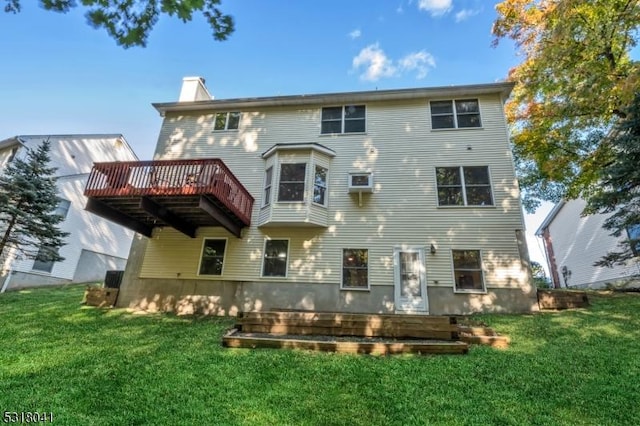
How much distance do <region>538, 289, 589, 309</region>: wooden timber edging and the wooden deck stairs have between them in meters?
4.01

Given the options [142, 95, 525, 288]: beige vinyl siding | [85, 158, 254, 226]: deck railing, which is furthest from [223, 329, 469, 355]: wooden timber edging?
[85, 158, 254, 226]: deck railing

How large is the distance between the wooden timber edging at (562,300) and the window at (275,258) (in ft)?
26.1

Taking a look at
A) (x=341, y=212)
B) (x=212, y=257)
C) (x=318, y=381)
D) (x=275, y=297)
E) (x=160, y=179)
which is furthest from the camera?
(x=212, y=257)

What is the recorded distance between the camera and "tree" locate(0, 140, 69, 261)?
37.6 feet

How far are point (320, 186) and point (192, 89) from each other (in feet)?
25.6

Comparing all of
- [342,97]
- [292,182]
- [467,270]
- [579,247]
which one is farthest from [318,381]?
[579,247]

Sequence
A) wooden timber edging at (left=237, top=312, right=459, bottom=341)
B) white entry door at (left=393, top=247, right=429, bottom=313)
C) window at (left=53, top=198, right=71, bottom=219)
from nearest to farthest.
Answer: wooden timber edging at (left=237, top=312, right=459, bottom=341)
white entry door at (left=393, top=247, right=429, bottom=313)
window at (left=53, top=198, right=71, bottom=219)

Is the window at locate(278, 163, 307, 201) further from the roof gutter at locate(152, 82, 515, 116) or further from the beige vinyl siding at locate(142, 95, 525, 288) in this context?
the roof gutter at locate(152, 82, 515, 116)

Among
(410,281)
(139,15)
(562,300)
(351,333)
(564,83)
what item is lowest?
(351,333)

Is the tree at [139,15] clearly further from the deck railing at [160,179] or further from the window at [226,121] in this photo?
the window at [226,121]

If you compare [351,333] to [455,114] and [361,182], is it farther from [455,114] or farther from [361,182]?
[455,114]

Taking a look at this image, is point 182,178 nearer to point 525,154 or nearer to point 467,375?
point 467,375

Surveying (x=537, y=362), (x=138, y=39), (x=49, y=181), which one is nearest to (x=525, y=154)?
(x=537, y=362)

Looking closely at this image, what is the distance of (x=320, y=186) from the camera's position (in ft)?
36.0
